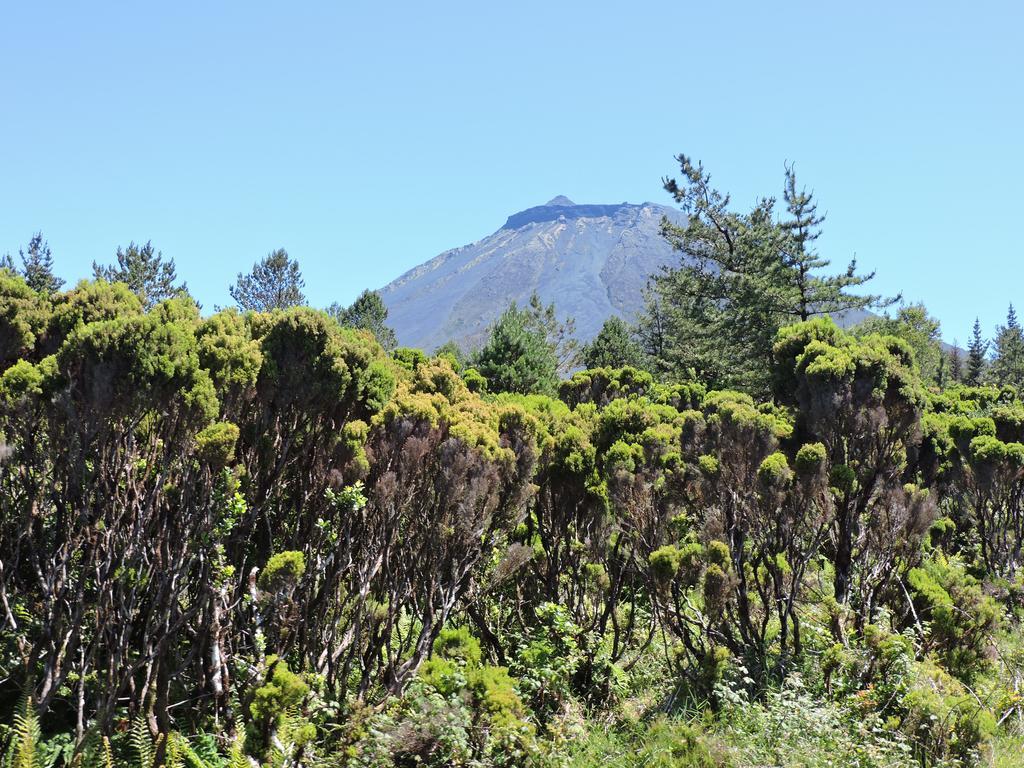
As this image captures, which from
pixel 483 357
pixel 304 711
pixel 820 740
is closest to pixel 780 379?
pixel 820 740

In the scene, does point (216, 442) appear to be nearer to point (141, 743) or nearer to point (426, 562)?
point (141, 743)

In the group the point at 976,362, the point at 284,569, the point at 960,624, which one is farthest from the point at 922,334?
the point at 284,569

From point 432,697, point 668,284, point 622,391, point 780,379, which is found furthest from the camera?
point 668,284

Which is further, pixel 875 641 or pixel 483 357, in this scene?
pixel 483 357

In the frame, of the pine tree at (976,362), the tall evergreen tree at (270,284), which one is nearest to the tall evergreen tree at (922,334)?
the pine tree at (976,362)

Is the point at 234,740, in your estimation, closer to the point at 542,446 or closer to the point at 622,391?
the point at 542,446

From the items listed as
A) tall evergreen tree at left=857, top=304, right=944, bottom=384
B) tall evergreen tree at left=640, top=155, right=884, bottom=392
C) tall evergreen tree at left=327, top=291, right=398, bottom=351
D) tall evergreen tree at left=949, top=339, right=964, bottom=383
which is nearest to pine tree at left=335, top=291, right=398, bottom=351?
tall evergreen tree at left=327, top=291, right=398, bottom=351

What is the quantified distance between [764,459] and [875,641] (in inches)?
72.9

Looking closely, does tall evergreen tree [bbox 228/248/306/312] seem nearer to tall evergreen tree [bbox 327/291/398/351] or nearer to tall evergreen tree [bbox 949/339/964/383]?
tall evergreen tree [bbox 327/291/398/351]

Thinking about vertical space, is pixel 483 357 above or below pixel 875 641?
above

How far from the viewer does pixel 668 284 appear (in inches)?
1153

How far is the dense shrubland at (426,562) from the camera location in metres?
4.67

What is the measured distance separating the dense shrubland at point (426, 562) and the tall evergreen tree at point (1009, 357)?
5247 cm

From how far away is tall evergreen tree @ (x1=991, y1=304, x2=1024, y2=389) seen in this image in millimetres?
54594
